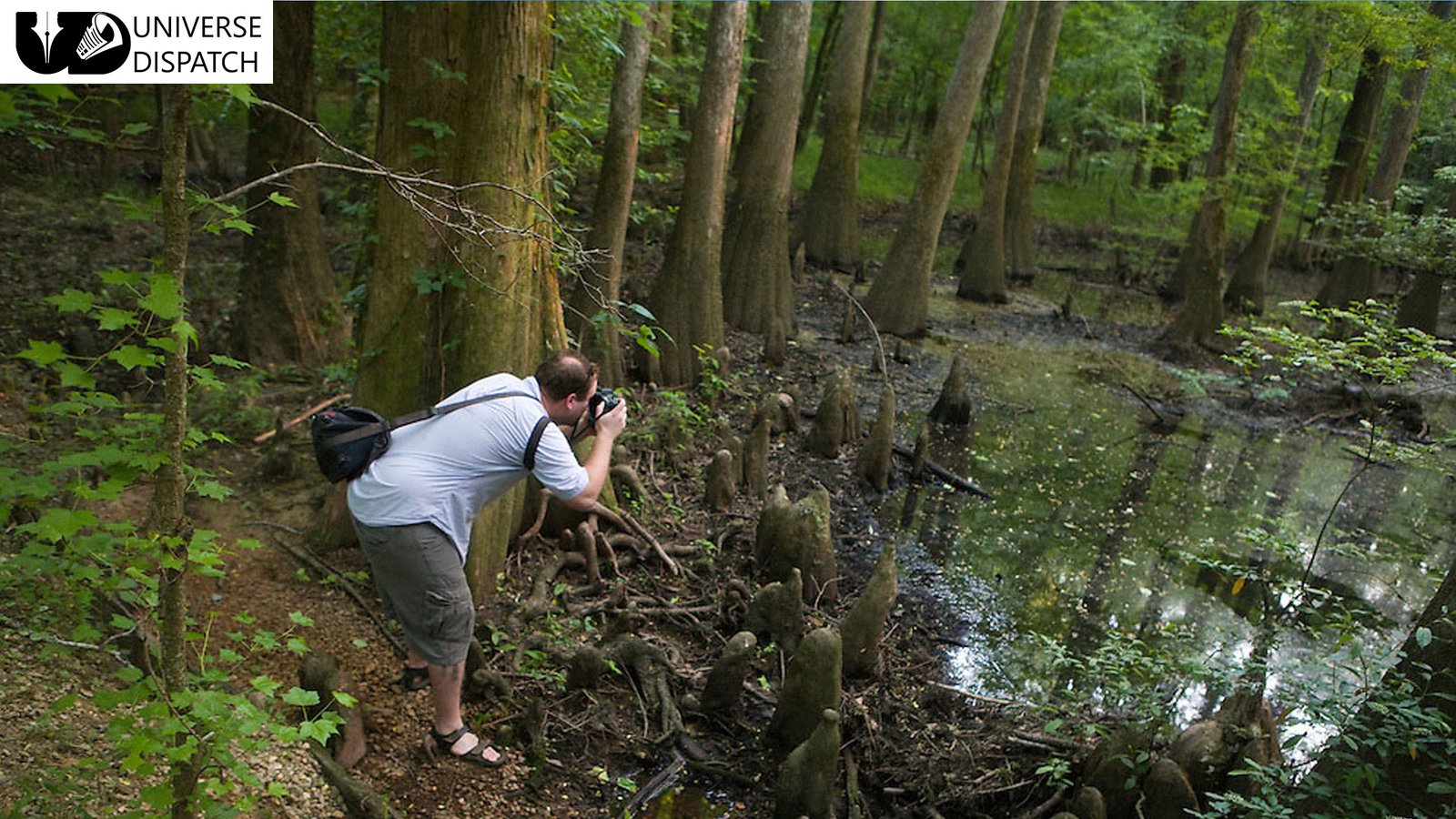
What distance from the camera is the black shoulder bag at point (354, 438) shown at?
334cm

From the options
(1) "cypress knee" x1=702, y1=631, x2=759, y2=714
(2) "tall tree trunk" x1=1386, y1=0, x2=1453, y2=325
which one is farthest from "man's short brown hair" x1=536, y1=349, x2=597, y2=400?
(2) "tall tree trunk" x1=1386, y1=0, x2=1453, y2=325

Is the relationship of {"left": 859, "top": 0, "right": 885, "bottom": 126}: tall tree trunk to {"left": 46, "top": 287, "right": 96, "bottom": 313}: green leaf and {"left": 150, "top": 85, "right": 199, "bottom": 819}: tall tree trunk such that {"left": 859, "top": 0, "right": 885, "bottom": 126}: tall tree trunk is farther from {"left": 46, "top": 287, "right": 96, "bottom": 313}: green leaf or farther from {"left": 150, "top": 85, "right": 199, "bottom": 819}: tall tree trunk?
{"left": 46, "top": 287, "right": 96, "bottom": 313}: green leaf

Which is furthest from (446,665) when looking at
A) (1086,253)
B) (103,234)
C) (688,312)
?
(1086,253)

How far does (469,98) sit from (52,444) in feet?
11.4

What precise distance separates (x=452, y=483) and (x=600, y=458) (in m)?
0.59

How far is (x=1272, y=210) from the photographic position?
1834 centimetres

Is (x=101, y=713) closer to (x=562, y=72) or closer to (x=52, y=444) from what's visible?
(x=52, y=444)

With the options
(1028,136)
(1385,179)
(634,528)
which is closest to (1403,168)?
(1385,179)

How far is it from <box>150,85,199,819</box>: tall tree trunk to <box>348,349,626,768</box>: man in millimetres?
1056

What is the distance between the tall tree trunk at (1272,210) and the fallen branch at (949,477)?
9.76m

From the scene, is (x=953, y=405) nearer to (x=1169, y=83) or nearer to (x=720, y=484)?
(x=720, y=484)

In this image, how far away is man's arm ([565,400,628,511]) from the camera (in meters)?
3.56

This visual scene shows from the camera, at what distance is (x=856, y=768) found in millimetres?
4285

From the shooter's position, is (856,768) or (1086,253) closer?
(856,768)
